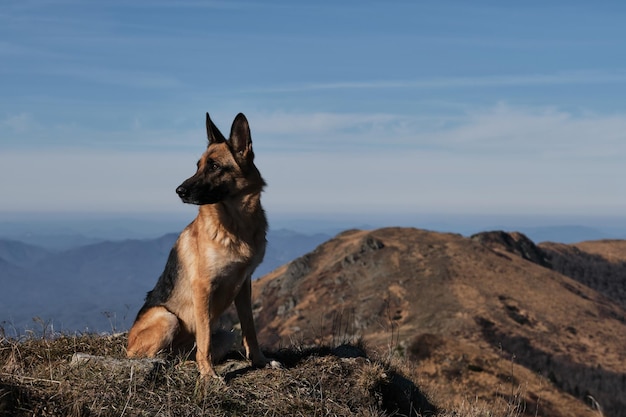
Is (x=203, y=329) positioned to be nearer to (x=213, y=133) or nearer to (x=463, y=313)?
(x=213, y=133)

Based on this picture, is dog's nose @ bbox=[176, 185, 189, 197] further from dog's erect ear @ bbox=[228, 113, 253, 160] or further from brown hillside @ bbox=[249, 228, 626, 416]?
brown hillside @ bbox=[249, 228, 626, 416]

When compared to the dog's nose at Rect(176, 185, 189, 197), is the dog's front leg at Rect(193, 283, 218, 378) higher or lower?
lower

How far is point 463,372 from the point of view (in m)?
29.0

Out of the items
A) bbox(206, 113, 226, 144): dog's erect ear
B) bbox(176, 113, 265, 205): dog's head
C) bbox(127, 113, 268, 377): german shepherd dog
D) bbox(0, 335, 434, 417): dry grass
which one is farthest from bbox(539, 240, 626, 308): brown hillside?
bbox(206, 113, 226, 144): dog's erect ear

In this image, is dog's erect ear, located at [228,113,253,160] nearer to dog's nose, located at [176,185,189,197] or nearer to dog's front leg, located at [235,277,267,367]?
dog's nose, located at [176,185,189,197]

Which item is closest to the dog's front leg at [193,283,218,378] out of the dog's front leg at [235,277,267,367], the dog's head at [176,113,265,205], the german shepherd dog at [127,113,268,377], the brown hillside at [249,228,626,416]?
the german shepherd dog at [127,113,268,377]

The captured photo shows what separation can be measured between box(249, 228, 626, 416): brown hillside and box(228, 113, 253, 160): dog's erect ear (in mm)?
19961

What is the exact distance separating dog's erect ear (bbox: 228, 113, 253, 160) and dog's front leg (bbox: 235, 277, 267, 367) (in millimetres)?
1687

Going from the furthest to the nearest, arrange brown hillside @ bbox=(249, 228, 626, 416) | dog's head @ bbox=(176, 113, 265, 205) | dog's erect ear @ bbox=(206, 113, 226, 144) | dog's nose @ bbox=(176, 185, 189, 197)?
brown hillside @ bbox=(249, 228, 626, 416) < dog's erect ear @ bbox=(206, 113, 226, 144) < dog's head @ bbox=(176, 113, 265, 205) < dog's nose @ bbox=(176, 185, 189, 197)

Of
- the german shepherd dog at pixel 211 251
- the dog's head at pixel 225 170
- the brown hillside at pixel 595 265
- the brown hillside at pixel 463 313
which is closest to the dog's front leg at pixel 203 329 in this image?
the german shepherd dog at pixel 211 251

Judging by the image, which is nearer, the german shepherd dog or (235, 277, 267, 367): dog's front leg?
the german shepherd dog

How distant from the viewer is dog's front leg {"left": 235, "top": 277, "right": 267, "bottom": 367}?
896cm

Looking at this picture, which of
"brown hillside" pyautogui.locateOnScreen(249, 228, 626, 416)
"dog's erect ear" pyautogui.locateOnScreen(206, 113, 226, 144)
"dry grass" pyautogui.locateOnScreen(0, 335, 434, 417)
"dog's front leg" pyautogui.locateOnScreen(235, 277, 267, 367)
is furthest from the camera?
"brown hillside" pyautogui.locateOnScreen(249, 228, 626, 416)

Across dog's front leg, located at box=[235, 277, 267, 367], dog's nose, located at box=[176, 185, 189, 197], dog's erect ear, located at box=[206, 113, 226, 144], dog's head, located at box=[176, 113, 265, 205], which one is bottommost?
dog's front leg, located at box=[235, 277, 267, 367]
